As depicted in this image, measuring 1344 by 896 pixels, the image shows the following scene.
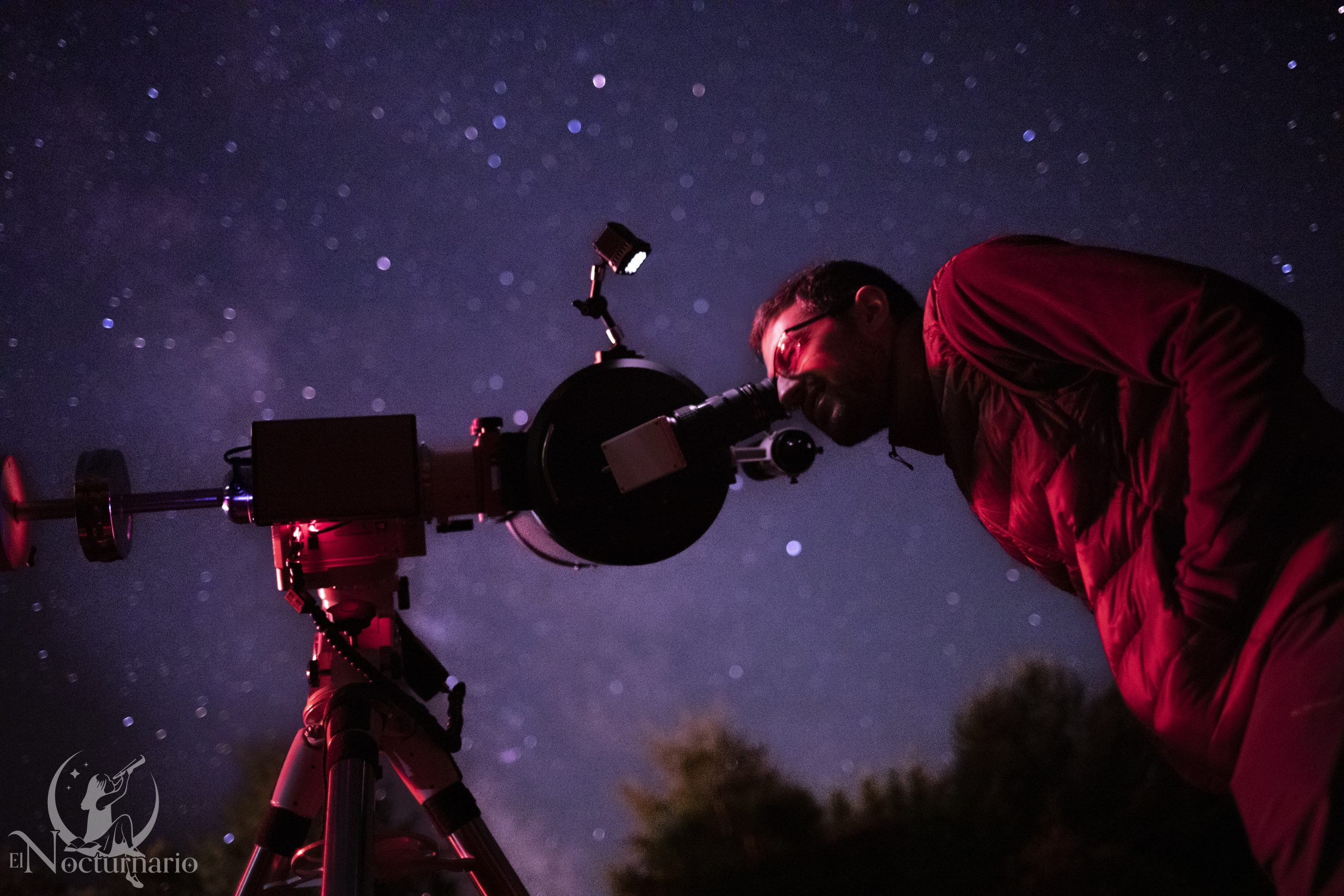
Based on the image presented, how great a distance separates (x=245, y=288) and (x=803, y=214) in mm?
1470

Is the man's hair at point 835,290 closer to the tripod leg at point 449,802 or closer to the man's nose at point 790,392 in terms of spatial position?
the man's nose at point 790,392

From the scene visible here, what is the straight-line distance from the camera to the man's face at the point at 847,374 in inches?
53.8

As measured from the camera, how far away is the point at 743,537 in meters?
2.28

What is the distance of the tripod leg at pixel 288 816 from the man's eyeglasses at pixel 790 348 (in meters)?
0.99

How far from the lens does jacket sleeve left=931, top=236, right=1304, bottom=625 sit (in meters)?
0.87

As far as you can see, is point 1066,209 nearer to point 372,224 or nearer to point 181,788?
point 372,224

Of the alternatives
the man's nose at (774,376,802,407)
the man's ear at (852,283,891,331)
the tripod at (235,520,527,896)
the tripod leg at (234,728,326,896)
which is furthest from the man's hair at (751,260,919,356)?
the tripod leg at (234,728,326,896)

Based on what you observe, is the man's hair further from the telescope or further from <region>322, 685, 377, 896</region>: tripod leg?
<region>322, 685, 377, 896</region>: tripod leg

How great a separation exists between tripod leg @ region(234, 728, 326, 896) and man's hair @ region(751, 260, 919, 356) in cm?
107

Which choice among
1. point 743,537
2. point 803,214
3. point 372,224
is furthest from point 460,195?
point 743,537

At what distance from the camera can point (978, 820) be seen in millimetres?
2332

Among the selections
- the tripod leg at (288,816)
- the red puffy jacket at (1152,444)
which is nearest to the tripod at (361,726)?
the tripod leg at (288,816)

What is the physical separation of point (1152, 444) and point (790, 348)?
0.60 metres

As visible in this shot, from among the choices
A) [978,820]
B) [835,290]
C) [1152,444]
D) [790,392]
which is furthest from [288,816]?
[978,820]
